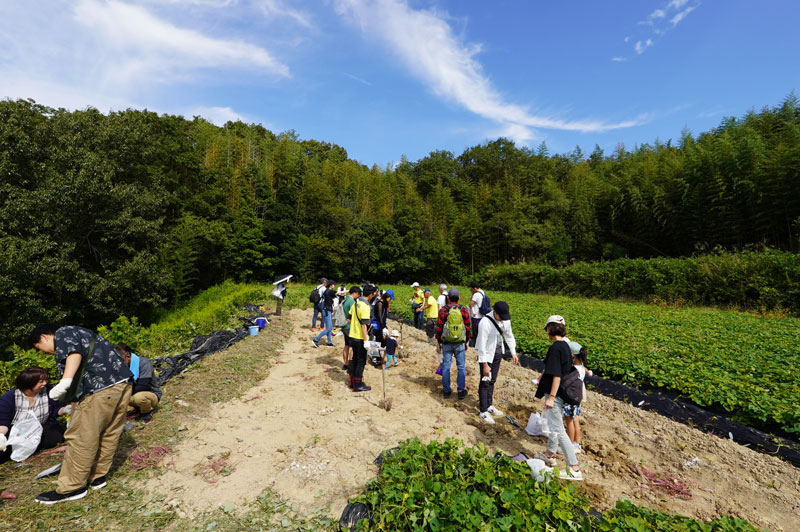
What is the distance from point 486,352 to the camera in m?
5.32

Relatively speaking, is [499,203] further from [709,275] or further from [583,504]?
[583,504]

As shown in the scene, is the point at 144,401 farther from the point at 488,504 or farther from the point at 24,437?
the point at 488,504

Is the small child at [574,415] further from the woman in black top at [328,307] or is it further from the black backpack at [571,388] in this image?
the woman in black top at [328,307]

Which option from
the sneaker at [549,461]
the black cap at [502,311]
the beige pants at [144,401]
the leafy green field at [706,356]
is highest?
the black cap at [502,311]

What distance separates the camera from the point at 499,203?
34.9 meters

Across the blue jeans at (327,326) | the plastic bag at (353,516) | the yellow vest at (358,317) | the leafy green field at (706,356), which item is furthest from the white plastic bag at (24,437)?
the leafy green field at (706,356)

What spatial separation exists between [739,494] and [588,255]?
2888 centimetres

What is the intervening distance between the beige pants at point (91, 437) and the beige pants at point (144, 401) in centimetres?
130

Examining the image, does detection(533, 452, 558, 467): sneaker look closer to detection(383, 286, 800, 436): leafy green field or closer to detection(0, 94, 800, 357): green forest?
detection(383, 286, 800, 436): leafy green field

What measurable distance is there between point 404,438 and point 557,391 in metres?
2.03

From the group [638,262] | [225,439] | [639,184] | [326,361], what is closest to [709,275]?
[638,262]

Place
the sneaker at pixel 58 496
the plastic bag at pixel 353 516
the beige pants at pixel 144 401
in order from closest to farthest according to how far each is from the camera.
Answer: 1. the plastic bag at pixel 353 516
2. the sneaker at pixel 58 496
3. the beige pants at pixel 144 401

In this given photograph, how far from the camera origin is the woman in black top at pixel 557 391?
12.7 ft

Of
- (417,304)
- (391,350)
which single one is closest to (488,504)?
(391,350)
